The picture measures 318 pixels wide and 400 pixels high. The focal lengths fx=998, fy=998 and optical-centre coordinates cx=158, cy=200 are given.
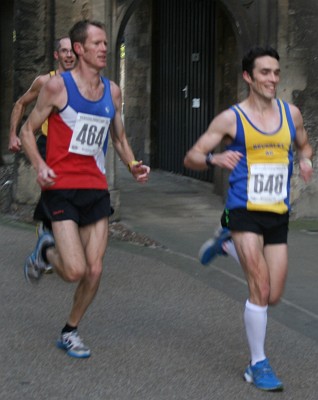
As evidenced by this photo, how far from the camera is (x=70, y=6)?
1069 centimetres

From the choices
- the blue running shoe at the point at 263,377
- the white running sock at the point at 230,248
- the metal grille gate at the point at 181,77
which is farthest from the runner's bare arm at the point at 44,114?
the metal grille gate at the point at 181,77

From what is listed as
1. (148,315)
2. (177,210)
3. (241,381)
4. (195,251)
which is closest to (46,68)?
(177,210)

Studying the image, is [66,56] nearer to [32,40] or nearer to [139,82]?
[32,40]

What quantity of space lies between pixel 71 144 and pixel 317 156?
18.6ft

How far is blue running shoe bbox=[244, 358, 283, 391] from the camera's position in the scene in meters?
5.04

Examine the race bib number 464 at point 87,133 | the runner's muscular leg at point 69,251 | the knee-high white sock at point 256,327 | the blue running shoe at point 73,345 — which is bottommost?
the blue running shoe at point 73,345

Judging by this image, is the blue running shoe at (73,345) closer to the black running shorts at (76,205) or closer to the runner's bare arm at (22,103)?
the black running shorts at (76,205)

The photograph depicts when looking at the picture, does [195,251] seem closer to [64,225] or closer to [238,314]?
[238,314]

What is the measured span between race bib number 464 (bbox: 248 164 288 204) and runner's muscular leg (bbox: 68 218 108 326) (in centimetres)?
Result: 94

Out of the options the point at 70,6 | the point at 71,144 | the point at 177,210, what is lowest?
the point at 177,210

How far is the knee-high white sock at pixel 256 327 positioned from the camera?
512 cm

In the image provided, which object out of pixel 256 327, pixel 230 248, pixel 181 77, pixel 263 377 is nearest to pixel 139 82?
pixel 181 77

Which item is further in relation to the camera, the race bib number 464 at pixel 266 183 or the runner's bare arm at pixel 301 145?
the runner's bare arm at pixel 301 145

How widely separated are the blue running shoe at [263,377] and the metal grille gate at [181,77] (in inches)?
346
